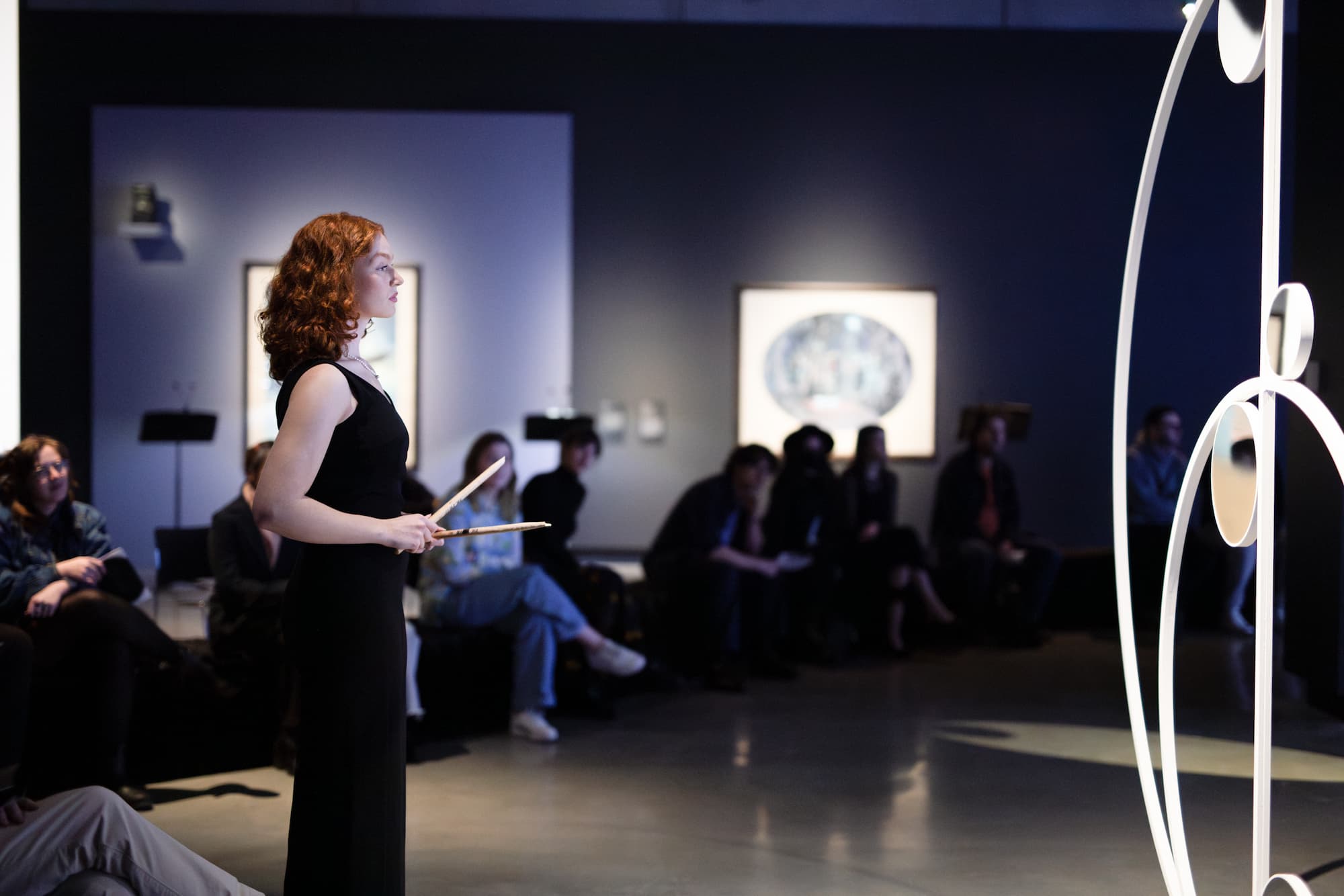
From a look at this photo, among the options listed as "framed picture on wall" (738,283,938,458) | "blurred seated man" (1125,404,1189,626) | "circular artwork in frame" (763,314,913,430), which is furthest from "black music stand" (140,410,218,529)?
"blurred seated man" (1125,404,1189,626)

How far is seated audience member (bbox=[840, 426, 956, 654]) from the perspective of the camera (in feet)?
22.8

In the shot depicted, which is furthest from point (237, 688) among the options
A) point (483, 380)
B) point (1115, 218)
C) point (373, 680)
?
point (1115, 218)

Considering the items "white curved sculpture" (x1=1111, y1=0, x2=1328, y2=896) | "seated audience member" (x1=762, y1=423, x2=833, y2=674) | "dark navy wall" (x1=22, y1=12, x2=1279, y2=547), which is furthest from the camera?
"dark navy wall" (x1=22, y1=12, x2=1279, y2=547)

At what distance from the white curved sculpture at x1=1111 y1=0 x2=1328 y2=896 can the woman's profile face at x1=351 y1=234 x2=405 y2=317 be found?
1.45 metres

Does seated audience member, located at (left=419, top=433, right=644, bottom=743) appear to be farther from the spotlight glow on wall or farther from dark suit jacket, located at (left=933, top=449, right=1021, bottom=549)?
dark suit jacket, located at (left=933, top=449, right=1021, bottom=549)

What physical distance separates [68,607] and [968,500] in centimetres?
486

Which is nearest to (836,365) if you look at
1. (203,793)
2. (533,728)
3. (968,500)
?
(968,500)

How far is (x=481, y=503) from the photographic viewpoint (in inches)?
198

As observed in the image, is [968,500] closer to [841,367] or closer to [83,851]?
[841,367]

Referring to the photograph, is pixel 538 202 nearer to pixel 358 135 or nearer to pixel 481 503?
pixel 358 135

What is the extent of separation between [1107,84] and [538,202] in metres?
3.76

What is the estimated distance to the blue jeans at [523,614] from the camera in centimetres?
497

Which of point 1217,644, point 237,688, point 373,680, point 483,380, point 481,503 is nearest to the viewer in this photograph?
point 373,680

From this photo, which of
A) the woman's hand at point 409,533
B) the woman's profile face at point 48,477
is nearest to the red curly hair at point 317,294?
the woman's hand at point 409,533
